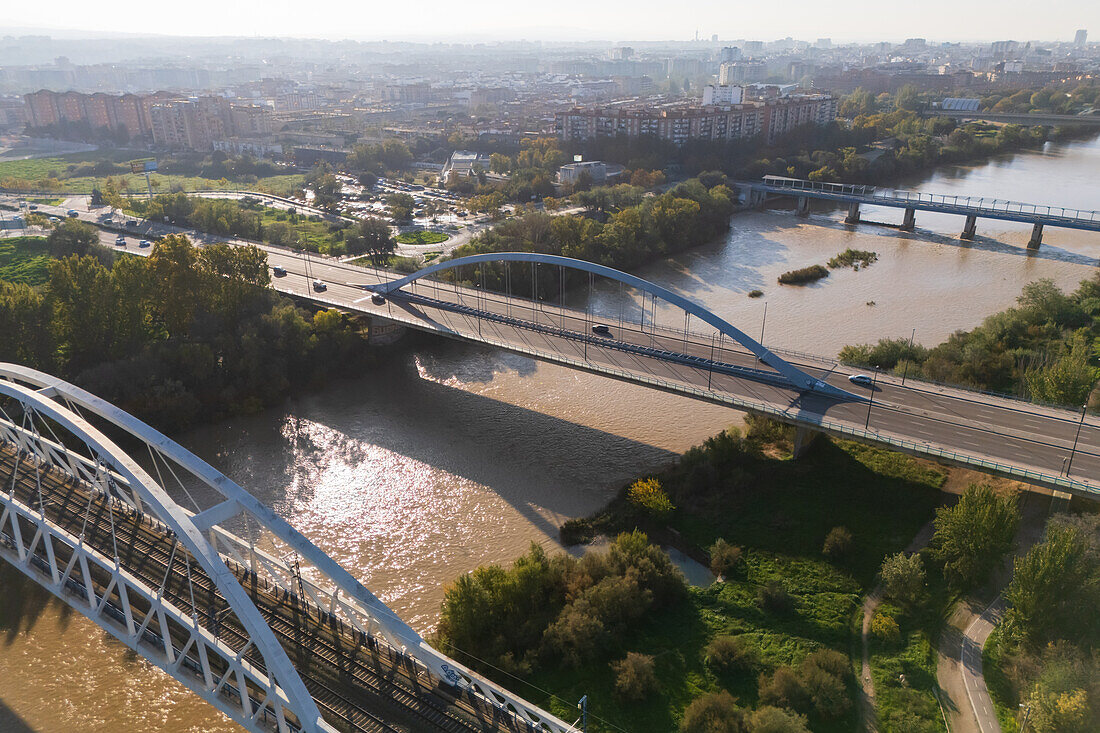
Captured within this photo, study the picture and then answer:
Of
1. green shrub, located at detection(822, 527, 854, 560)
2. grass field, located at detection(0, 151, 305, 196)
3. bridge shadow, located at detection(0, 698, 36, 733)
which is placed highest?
grass field, located at detection(0, 151, 305, 196)

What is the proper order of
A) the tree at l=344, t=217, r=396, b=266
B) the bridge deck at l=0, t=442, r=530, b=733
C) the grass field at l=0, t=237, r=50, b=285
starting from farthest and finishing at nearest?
the tree at l=344, t=217, r=396, b=266 < the grass field at l=0, t=237, r=50, b=285 < the bridge deck at l=0, t=442, r=530, b=733

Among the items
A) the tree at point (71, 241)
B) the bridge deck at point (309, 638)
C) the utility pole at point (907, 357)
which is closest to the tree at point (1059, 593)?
the utility pole at point (907, 357)

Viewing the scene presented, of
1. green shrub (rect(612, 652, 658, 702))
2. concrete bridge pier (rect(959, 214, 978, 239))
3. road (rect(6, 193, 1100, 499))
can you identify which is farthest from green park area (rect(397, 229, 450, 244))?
green shrub (rect(612, 652, 658, 702))

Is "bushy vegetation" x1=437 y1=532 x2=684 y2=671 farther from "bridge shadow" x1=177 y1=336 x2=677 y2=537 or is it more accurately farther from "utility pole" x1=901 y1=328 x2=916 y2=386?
"utility pole" x1=901 y1=328 x2=916 y2=386

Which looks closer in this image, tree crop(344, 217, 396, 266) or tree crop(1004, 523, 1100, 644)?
tree crop(1004, 523, 1100, 644)

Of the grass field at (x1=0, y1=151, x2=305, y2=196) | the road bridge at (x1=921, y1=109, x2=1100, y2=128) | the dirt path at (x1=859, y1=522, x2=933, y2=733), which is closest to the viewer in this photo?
the dirt path at (x1=859, y1=522, x2=933, y2=733)

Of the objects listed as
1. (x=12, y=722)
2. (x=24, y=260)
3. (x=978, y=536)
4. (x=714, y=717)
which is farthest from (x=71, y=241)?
(x=978, y=536)

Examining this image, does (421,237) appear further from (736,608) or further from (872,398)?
(736,608)
